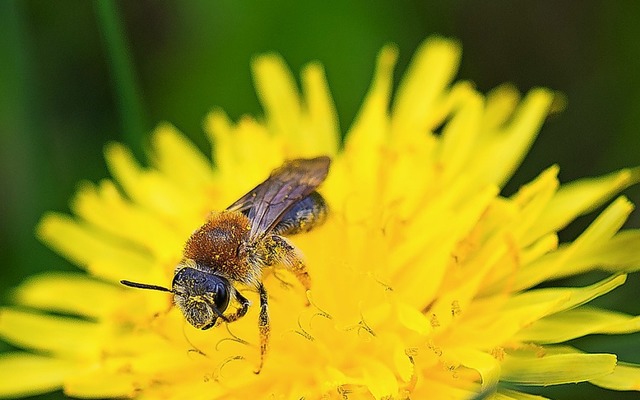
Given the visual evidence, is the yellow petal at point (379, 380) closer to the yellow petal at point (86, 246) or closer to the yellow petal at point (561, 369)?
the yellow petal at point (561, 369)

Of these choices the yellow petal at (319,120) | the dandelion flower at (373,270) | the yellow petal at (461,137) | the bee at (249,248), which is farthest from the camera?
the yellow petal at (319,120)

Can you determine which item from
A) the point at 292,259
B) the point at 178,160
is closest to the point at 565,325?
the point at 292,259

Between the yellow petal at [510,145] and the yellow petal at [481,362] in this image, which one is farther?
the yellow petal at [510,145]

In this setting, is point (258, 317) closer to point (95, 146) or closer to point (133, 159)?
point (133, 159)

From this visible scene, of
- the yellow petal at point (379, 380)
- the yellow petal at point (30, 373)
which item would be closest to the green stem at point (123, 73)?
the yellow petal at point (30, 373)

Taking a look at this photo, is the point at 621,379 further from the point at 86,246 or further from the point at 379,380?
the point at 86,246

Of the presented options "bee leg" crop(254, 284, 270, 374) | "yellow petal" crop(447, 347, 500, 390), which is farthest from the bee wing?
"yellow petal" crop(447, 347, 500, 390)

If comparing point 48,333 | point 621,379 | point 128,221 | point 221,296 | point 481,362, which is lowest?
point 621,379
